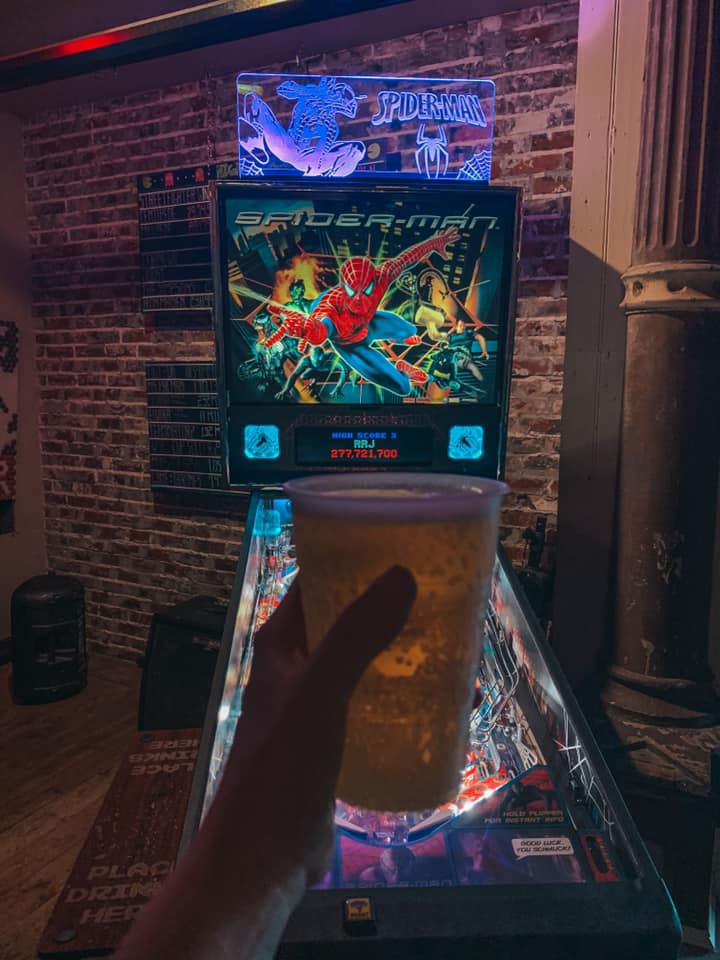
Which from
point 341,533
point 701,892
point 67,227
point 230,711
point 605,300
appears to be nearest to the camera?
point 341,533

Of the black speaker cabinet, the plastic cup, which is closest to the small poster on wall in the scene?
the black speaker cabinet

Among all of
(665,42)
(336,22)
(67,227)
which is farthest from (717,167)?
(67,227)

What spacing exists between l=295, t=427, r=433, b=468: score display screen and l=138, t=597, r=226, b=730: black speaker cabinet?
4.15ft

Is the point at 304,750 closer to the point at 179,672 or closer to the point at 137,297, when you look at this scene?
the point at 179,672

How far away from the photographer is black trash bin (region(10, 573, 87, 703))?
3.62 metres

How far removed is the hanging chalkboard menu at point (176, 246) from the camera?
3424 mm

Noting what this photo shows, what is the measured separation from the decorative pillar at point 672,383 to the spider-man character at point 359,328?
30.1 inches

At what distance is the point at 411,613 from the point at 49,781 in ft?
9.72

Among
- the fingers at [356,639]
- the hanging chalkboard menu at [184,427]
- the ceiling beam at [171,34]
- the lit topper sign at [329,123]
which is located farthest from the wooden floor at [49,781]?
the ceiling beam at [171,34]

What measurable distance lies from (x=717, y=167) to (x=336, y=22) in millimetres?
1691

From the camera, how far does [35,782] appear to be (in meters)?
2.93

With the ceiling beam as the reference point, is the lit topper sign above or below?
below

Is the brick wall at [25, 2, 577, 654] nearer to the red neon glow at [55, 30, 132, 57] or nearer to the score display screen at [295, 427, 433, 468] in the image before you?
the red neon glow at [55, 30, 132, 57]

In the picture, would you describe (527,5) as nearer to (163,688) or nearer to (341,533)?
(341,533)
